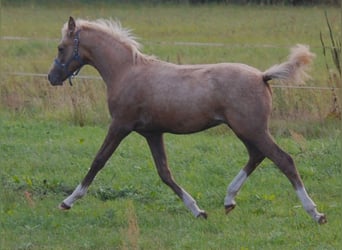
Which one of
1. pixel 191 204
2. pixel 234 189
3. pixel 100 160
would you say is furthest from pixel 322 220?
pixel 100 160

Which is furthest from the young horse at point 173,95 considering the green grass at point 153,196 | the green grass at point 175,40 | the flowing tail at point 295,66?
the green grass at point 175,40

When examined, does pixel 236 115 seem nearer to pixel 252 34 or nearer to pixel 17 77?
pixel 17 77

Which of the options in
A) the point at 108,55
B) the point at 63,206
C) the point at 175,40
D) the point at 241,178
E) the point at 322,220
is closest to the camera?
the point at 322,220

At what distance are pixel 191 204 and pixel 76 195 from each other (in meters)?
1.08

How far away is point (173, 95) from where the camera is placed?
8.48 meters

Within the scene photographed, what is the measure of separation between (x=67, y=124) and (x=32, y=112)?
852 millimetres

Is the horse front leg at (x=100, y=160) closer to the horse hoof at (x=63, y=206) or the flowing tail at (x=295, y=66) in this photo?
the horse hoof at (x=63, y=206)

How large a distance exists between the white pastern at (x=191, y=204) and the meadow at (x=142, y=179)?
0.23 ft

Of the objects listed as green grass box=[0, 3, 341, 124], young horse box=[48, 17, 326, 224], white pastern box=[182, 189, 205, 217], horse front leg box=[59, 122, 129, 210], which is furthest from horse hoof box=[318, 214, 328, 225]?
green grass box=[0, 3, 341, 124]

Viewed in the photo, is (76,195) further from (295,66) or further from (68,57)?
(295,66)

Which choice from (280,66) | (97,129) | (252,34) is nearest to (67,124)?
(97,129)

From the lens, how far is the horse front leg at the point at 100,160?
28.5 feet

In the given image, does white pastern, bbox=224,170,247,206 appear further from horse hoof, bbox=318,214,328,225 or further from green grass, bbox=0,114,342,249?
horse hoof, bbox=318,214,328,225

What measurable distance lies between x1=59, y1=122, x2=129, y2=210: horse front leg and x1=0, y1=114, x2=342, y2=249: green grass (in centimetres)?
11
